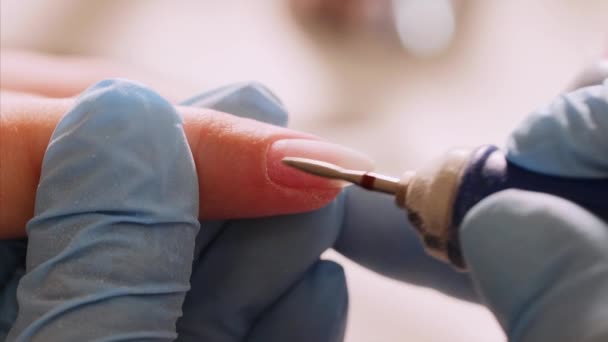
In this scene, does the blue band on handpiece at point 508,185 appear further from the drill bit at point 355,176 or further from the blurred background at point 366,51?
the blurred background at point 366,51

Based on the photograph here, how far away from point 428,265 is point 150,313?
0.20 metres

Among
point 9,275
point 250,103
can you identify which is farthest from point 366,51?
point 9,275

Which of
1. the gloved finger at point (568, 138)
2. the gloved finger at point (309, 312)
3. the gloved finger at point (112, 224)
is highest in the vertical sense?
the gloved finger at point (568, 138)

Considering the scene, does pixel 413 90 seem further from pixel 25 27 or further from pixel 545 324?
pixel 545 324

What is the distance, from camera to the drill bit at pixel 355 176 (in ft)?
1.07

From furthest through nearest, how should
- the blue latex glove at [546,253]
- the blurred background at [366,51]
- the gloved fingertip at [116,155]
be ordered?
the blurred background at [366,51], the gloved fingertip at [116,155], the blue latex glove at [546,253]

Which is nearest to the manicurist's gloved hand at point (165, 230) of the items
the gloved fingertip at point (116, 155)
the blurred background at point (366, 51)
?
the gloved fingertip at point (116, 155)

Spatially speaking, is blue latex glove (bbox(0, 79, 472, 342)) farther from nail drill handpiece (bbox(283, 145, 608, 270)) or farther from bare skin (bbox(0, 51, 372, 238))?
nail drill handpiece (bbox(283, 145, 608, 270))

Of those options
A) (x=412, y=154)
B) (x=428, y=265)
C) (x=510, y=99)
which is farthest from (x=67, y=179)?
(x=510, y=99)

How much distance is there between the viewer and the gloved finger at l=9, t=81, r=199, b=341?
367 millimetres

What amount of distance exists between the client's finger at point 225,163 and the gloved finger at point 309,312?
57 mm

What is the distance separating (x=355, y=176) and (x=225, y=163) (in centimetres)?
11

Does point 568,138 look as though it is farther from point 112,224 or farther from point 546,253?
point 112,224

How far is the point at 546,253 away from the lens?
286 millimetres
